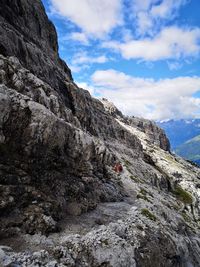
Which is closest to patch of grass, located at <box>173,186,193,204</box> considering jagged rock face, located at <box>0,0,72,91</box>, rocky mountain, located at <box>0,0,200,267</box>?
rocky mountain, located at <box>0,0,200,267</box>

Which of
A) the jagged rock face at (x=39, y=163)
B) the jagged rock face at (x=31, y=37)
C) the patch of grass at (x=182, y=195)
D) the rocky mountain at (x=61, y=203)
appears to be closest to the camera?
the rocky mountain at (x=61, y=203)

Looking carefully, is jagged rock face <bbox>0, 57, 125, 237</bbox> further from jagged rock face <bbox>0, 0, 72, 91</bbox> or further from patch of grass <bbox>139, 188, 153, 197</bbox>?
jagged rock face <bbox>0, 0, 72, 91</bbox>

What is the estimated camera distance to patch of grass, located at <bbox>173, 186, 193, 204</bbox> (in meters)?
90.8

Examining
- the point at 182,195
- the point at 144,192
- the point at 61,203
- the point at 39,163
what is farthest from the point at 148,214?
the point at 182,195

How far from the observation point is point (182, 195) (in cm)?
9494

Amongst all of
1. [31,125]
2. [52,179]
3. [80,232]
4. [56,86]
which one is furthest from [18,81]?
[56,86]

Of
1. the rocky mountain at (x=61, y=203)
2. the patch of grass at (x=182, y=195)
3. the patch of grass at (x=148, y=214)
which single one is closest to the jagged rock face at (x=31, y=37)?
the rocky mountain at (x=61, y=203)

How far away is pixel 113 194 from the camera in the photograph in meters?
45.2

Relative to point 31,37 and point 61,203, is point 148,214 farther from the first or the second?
point 31,37

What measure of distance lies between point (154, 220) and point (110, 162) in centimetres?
2159

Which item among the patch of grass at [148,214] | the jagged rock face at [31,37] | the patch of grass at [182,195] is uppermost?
the jagged rock face at [31,37]

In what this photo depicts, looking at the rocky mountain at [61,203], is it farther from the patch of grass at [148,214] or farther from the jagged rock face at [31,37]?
the jagged rock face at [31,37]

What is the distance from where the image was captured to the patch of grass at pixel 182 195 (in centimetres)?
9080

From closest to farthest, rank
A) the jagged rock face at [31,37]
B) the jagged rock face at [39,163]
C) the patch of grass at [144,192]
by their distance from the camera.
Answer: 1. the jagged rock face at [39,163]
2. the patch of grass at [144,192]
3. the jagged rock face at [31,37]
